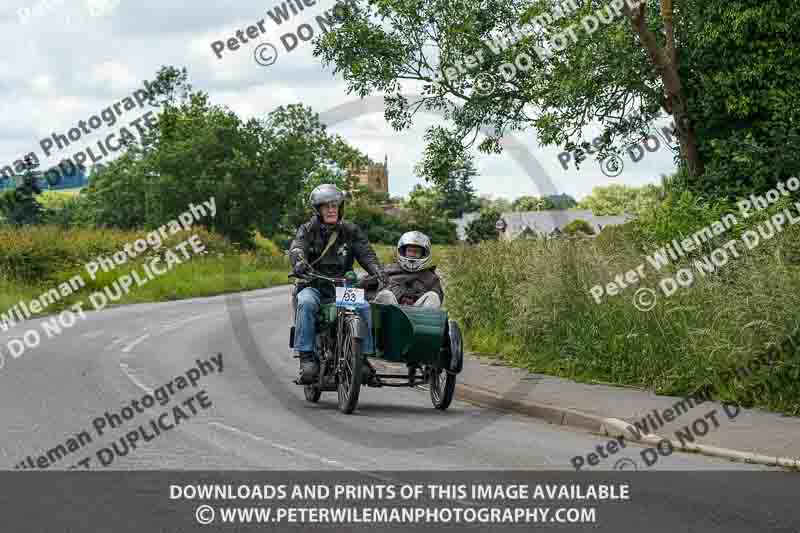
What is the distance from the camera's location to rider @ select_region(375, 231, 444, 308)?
12.9m

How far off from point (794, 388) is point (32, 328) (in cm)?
1838

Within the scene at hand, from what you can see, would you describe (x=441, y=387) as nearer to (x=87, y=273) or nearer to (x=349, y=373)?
(x=349, y=373)

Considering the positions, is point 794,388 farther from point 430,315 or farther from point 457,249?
point 457,249

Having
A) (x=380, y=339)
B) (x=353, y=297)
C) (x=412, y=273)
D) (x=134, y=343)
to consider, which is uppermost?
(x=412, y=273)

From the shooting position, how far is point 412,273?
13.0 meters

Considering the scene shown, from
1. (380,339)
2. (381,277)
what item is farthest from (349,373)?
(381,277)

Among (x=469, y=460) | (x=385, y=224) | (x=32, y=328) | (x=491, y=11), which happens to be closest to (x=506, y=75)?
(x=491, y=11)

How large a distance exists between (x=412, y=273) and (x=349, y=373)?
1.72 meters

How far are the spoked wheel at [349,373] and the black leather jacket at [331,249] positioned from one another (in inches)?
44.4

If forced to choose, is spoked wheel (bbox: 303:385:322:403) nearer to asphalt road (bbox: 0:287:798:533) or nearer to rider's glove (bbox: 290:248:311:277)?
asphalt road (bbox: 0:287:798:533)

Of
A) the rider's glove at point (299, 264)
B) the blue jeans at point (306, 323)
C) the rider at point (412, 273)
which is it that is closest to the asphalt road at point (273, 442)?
the blue jeans at point (306, 323)

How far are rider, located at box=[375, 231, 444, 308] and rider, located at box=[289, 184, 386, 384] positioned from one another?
0.38 meters

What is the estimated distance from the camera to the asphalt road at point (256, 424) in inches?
361

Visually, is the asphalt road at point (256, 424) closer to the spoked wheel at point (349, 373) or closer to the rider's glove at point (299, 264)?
the spoked wheel at point (349, 373)
